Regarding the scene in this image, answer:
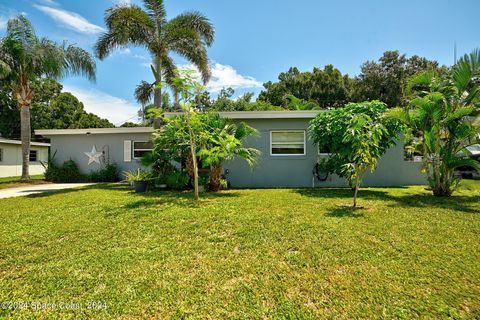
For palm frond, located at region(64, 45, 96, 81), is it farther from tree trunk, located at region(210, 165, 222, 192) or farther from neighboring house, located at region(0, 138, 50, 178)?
tree trunk, located at region(210, 165, 222, 192)

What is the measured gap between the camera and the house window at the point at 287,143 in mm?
10219

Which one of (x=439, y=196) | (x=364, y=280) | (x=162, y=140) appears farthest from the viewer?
(x=162, y=140)

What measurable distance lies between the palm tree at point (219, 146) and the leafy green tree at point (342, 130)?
8.19ft

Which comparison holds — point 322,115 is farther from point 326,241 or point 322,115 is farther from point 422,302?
point 422,302

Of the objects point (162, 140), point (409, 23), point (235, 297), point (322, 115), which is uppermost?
point (409, 23)

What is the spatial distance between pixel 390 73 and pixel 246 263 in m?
24.1

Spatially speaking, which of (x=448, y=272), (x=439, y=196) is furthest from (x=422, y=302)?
(x=439, y=196)

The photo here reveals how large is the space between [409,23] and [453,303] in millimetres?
11233

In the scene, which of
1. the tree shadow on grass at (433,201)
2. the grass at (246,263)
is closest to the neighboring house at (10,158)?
the grass at (246,263)

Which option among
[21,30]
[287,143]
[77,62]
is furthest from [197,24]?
[21,30]

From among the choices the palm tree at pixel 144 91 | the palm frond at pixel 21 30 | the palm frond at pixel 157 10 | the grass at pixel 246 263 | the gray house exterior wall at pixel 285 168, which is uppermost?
the palm frond at pixel 157 10

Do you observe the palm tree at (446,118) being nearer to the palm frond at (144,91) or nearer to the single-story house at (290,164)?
the single-story house at (290,164)

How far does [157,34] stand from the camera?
1103 cm

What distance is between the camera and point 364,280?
9.05ft
